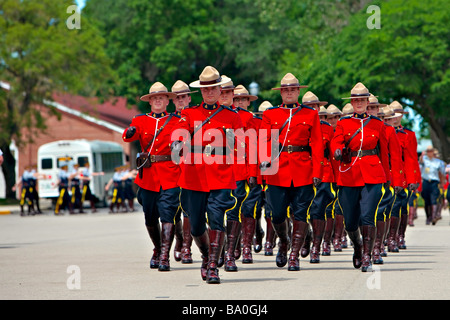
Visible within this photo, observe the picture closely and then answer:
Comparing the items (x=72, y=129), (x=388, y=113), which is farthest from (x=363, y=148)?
(x=72, y=129)

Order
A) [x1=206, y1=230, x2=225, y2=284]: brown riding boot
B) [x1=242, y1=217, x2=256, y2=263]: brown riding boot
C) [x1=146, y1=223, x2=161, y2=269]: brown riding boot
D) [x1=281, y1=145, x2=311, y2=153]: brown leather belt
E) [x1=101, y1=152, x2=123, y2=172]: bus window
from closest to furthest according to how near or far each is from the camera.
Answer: [x1=206, y1=230, x2=225, y2=284]: brown riding boot, [x1=281, y1=145, x2=311, y2=153]: brown leather belt, [x1=146, y1=223, x2=161, y2=269]: brown riding boot, [x1=242, y1=217, x2=256, y2=263]: brown riding boot, [x1=101, y1=152, x2=123, y2=172]: bus window

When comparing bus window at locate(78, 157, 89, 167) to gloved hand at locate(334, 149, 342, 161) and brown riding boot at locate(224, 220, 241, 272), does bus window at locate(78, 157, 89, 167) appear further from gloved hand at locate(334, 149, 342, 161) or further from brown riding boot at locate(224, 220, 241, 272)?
→ gloved hand at locate(334, 149, 342, 161)

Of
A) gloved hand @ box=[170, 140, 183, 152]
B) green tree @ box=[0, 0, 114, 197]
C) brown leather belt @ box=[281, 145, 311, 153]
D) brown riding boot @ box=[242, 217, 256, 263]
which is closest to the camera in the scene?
gloved hand @ box=[170, 140, 183, 152]

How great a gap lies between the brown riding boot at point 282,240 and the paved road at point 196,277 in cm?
13

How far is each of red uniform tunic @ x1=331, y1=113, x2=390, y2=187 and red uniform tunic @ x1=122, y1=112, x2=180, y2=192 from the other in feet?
6.54

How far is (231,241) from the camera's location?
38.4 ft

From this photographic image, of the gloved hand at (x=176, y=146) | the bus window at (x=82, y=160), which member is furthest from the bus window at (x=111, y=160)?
the gloved hand at (x=176, y=146)

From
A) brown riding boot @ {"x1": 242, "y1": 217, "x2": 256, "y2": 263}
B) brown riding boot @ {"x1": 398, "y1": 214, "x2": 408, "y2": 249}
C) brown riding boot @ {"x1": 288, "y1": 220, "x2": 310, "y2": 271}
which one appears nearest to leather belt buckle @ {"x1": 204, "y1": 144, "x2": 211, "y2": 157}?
brown riding boot @ {"x1": 288, "y1": 220, "x2": 310, "y2": 271}

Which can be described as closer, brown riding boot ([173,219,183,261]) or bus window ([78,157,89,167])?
brown riding boot ([173,219,183,261])

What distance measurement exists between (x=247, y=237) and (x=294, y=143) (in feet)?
6.93

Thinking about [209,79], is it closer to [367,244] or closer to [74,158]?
[367,244]

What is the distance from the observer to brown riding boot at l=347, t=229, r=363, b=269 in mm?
11648

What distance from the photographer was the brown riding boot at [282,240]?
464 inches

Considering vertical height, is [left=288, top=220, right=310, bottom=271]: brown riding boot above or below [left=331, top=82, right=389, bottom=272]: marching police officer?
below
